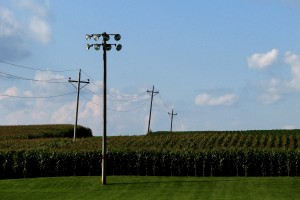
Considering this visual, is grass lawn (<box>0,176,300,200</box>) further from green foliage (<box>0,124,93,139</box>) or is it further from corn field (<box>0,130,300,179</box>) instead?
green foliage (<box>0,124,93,139</box>)

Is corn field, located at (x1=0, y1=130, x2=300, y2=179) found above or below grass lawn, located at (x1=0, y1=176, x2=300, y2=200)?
above

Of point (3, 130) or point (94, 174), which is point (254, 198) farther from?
point (3, 130)

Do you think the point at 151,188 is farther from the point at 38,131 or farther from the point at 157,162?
the point at 38,131

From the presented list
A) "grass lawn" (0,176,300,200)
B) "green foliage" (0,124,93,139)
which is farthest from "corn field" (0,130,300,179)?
"green foliage" (0,124,93,139)

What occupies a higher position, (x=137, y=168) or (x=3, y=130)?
(x=3, y=130)

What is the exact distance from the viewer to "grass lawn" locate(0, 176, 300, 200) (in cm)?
3850

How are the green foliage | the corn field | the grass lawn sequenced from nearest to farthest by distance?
the grass lawn
the corn field
the green foliage


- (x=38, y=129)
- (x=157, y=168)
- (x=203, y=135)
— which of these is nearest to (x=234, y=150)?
Result: (x=157, y=168)

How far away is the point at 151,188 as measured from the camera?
42.6 m

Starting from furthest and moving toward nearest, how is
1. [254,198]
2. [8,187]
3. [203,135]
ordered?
[203,135], [8,187], [254,198]

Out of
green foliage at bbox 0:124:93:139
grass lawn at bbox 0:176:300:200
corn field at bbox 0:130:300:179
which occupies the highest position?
green foliage at bbox 0:124:93:139

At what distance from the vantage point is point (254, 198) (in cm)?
3691

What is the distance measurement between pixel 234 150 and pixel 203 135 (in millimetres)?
28316

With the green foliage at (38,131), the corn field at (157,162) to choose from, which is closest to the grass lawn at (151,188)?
the corn field at (157,162)
